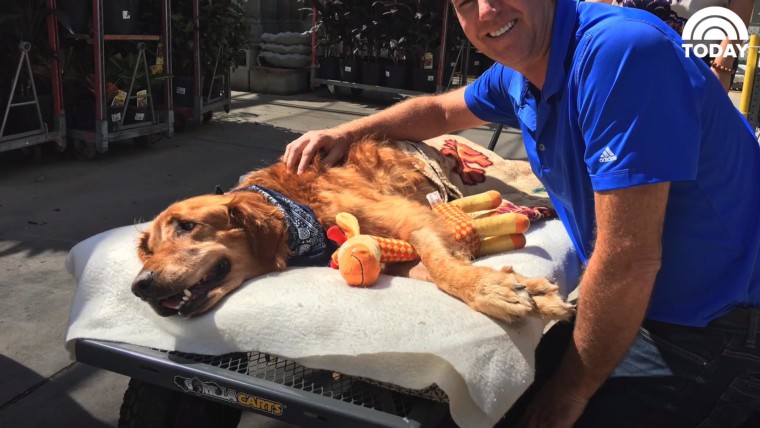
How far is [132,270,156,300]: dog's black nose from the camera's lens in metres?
1.89

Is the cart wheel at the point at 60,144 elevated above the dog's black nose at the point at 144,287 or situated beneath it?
situated beneath

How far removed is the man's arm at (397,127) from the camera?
2.93 m

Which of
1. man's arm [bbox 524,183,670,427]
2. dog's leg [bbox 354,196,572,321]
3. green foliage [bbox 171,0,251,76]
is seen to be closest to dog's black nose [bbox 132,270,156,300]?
dog's leg [bbox 354,196,572,321]

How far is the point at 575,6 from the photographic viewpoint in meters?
1.85

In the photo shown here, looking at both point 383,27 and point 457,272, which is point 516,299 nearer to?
point 457,272

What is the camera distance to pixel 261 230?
2.26 metres

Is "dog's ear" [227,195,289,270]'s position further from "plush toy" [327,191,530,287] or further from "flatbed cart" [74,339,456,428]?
"flatbed cart" [74,339,456,428]

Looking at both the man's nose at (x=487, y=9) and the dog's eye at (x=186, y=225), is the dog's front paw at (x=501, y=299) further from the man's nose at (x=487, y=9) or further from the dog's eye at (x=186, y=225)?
the dog's eye at (x=186, y=225)

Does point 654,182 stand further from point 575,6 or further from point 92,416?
point 92,416

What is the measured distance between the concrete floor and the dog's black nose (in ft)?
→ 3.48

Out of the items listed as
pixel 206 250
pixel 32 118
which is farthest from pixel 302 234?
pixel 32 118

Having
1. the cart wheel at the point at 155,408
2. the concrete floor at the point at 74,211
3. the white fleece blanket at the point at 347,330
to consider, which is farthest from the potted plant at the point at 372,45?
the cart wheel at the point at 155,408

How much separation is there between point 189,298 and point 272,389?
0.43 metres

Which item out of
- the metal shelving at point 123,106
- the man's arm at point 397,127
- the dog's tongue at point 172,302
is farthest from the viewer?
the metal shelving at point 123,106
